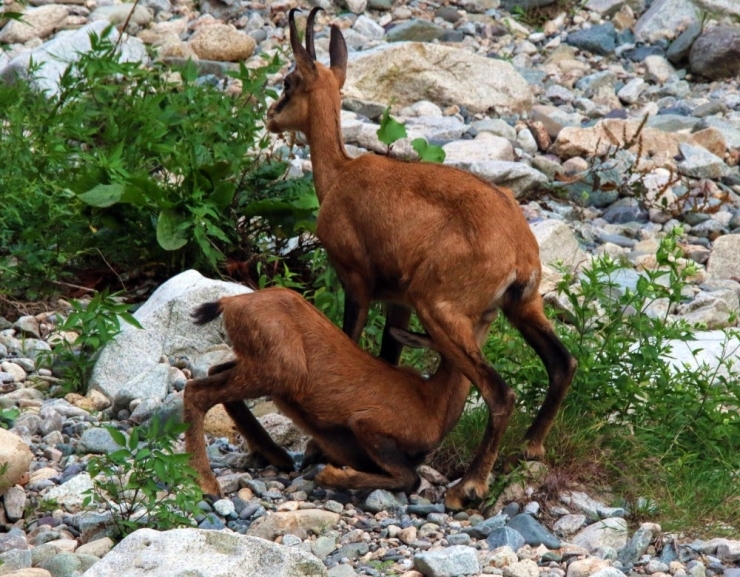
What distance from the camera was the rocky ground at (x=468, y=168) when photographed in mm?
5301

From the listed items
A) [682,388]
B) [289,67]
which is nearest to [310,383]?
[682,388]

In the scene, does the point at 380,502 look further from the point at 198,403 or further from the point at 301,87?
the point at 301,87

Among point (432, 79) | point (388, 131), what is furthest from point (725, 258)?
point (432, 79)

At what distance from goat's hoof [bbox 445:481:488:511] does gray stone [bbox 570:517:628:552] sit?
1.61ft

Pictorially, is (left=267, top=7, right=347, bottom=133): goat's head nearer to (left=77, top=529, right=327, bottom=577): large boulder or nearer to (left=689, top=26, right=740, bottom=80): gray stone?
(left=77, top=529, right=327, bottom=577): large boulder

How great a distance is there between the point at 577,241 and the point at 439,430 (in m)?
4.02

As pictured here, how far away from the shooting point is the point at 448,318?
5895mm

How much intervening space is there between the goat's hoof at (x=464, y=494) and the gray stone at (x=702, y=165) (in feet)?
21.2

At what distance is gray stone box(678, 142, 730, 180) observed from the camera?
37.8 feet

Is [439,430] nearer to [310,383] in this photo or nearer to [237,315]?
[310,383]

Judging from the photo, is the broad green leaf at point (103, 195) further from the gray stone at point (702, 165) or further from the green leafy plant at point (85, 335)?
the gray stone at point (702, 165)

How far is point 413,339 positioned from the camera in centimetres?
605

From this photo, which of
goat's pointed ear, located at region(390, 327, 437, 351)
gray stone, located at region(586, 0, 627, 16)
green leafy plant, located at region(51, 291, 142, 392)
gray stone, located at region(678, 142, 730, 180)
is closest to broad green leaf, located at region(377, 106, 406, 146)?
green leafy plant, located at region(51, 291, 142, 392)

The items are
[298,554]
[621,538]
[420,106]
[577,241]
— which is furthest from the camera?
[420,106]
